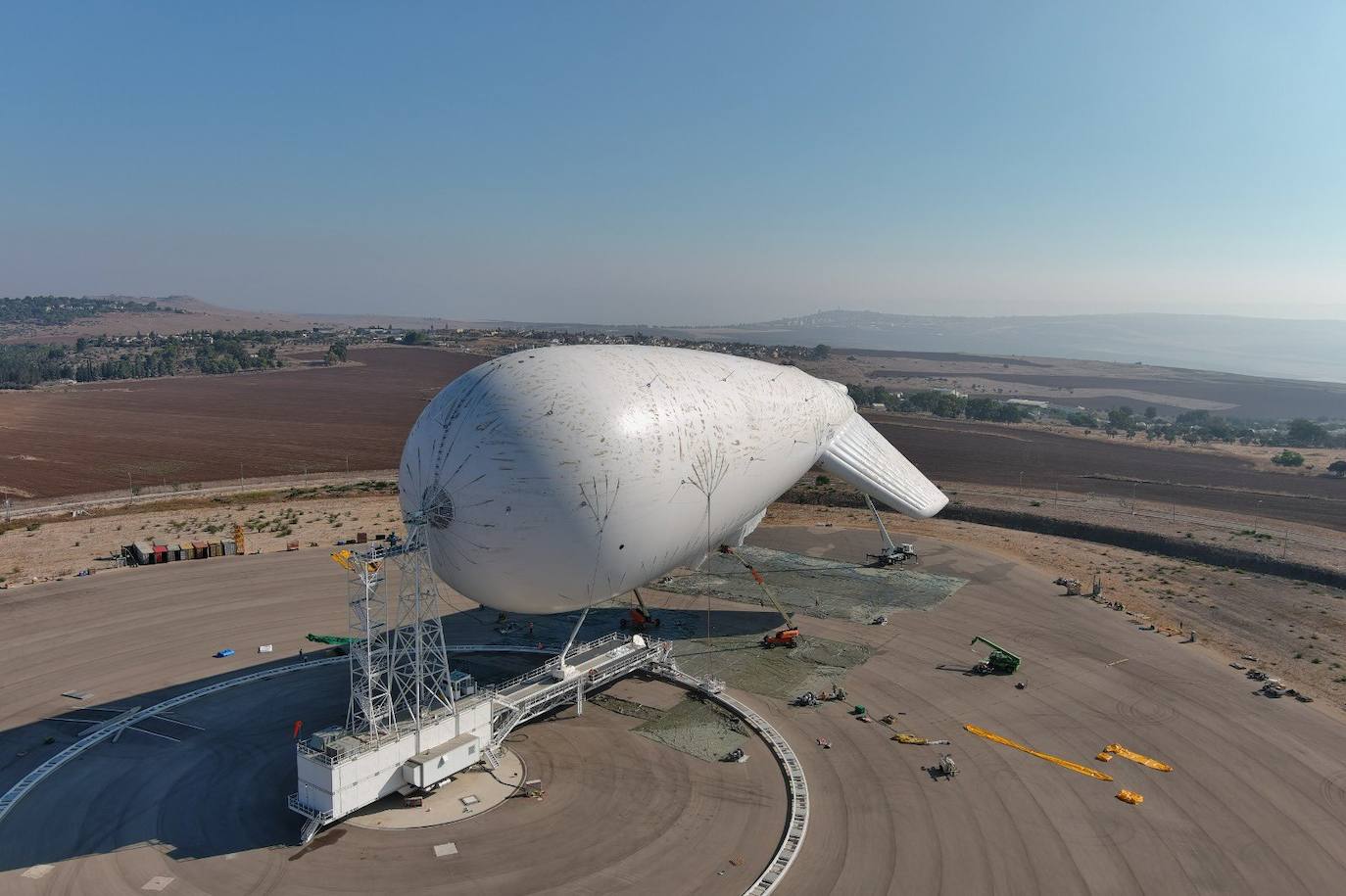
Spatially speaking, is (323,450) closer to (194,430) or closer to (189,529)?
(194,430)

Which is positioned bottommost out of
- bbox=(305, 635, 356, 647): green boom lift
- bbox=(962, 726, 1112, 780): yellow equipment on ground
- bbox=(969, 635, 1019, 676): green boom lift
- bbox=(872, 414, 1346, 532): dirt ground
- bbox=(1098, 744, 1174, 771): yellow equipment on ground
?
bbox=(305, 635, 356, 647): green boom lift

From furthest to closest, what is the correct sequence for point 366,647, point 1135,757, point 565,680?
point 565,680 → point 1135,757 → point 366,647

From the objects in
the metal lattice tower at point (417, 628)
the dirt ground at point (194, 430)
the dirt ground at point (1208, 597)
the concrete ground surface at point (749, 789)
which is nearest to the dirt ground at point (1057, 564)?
the dirt ground at point (1208, 597)

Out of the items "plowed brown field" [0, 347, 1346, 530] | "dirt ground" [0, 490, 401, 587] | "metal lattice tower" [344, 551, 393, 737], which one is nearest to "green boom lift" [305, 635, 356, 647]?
"metal lattice tower" [344, 551, 393, 737]

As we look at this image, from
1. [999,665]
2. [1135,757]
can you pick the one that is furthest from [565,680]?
[1135,757]

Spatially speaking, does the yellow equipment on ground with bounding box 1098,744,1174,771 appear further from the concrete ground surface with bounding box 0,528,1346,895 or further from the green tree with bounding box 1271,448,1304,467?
the green tree with bounding box 1271,448,1304,467

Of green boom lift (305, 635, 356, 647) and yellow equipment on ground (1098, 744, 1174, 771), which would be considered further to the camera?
green boom lift (305, 635, 356, 647)

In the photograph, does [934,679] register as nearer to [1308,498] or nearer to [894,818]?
[894,818]
